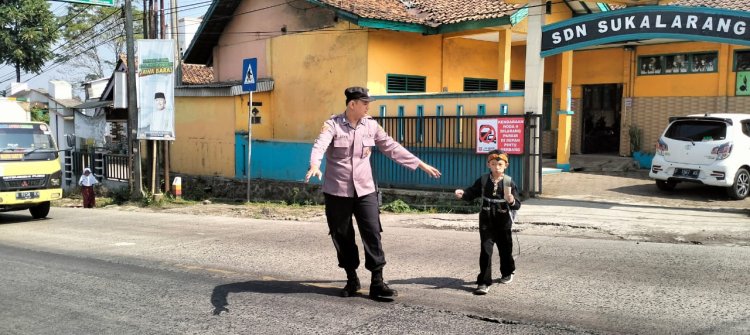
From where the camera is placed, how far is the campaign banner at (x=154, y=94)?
15867 millimetres

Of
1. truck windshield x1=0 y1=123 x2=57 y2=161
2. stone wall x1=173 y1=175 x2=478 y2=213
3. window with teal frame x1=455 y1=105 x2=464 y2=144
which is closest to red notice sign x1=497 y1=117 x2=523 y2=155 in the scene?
window with teal frame x1=455 y1=105 x2=464 y2=144

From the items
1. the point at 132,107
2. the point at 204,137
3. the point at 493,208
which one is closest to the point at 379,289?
the point at 493,208

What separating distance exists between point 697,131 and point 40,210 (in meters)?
13.8

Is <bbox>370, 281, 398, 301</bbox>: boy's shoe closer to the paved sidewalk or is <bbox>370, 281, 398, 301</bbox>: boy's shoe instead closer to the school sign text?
the paved sidewalk

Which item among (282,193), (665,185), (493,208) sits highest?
(493,208)

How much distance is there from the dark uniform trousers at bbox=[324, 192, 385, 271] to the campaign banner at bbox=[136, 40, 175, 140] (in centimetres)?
1127

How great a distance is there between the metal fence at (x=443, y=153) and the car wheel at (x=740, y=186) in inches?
143

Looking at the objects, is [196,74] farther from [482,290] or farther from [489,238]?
[482,290]

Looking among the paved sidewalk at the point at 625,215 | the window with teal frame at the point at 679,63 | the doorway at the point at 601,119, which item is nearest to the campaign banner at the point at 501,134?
the paved sidewalk at the point at 625,215

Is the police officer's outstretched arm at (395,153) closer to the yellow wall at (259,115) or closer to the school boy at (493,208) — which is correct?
the school boy at (493,208)

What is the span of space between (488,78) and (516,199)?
13090 mm

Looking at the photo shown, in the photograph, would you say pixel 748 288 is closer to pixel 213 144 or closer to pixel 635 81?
pixel 635 81

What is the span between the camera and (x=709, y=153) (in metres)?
11.8

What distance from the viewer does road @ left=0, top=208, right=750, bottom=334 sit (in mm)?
5223
